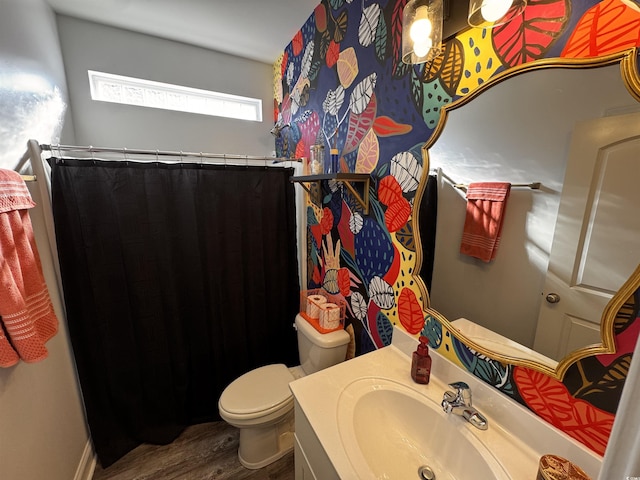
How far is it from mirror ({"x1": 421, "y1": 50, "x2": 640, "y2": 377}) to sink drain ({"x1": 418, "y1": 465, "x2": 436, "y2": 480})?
0.40 meters

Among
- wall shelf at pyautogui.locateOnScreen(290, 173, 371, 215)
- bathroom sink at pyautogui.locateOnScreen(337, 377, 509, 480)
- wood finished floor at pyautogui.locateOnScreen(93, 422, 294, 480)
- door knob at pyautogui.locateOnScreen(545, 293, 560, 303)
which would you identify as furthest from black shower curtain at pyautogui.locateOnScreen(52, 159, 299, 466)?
door knob at pyautogui.locateOnScreen(545, 293, 560, 303)

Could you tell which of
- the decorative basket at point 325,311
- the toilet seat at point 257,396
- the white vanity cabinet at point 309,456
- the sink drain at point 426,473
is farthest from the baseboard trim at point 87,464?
the sink drain at point 426,473

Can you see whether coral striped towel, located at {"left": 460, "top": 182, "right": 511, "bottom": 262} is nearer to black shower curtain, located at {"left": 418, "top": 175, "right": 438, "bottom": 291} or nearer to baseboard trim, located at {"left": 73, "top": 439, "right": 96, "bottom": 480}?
black shower curtain, located at {"left": 418, "top": 175, "right": 438, "bottom": 291}

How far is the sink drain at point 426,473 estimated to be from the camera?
777 millimetres

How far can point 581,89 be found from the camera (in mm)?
→ 596

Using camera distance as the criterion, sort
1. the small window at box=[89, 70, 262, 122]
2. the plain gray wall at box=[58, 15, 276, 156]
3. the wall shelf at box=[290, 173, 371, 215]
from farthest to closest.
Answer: the small window at box=[89, 70, 262, 122] < the plain gray wall at box=[58, 15, 276, 156] < the wall shelf at box=[290, 173, 371, 215]

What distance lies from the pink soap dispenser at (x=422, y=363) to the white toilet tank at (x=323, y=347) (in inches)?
21.3

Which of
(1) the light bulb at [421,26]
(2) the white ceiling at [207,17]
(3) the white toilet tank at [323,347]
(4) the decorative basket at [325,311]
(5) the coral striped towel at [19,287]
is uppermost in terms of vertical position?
(2) the white ceiling at [207,17]

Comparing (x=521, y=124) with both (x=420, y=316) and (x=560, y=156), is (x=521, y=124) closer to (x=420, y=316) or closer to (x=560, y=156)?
(x=560, y=156)

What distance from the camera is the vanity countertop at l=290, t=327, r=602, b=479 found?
0.67 m

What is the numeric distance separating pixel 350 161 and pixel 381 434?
1163mm

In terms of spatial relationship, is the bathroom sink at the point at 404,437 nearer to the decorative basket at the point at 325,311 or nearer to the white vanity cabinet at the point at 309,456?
the white vanity cabinet at the point at 309,456

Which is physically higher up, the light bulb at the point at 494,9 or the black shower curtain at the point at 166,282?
the light bulb at the point at 494,9

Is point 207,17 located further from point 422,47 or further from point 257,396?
point 257,396
